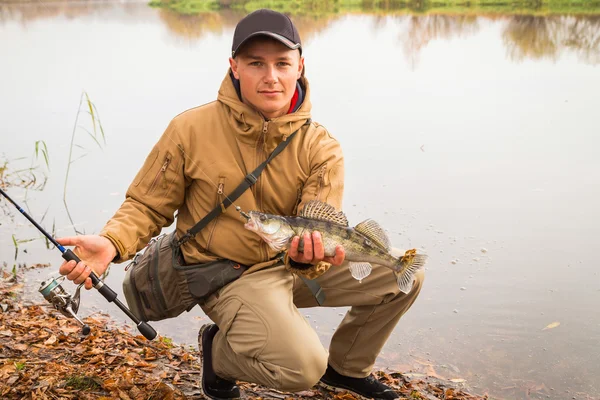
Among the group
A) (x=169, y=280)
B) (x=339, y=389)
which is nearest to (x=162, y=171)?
(x=169, y=280)

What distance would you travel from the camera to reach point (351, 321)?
378cm

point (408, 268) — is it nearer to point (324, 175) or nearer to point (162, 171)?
point (324, 175)

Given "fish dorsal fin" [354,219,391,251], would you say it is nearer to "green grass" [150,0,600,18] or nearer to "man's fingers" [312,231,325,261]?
"man's fingers" [312,231,325,261]

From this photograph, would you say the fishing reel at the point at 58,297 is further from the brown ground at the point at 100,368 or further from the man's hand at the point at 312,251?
the man's hand at the point at 312,251

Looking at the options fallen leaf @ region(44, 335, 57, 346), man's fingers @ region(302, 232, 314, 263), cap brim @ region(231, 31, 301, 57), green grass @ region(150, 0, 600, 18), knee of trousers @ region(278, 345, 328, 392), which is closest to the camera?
man's fingers @ region(302, 232, 314, 263)

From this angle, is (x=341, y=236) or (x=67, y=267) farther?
(x=341, y=236)

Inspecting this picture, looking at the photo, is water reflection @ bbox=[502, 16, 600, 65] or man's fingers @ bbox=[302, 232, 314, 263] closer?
man's fingers @ bbox=[302, 232, 314, 263]

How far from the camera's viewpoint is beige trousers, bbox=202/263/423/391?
321 cm

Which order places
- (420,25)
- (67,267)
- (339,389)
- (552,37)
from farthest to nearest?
1. (420,25)
2. (552,37)
3. (339,389)
4. (67,267)

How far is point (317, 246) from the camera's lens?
122 inches

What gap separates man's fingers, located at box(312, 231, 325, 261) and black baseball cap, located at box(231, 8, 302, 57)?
94 centimetres

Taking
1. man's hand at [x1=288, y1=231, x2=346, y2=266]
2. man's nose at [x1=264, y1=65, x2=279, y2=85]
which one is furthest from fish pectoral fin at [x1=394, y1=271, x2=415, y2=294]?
man's nose at [x1=264, y1=65, x2=279, y2=85]

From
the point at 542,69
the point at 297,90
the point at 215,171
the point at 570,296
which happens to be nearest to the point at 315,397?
the point at 215,171

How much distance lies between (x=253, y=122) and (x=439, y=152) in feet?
18.1
